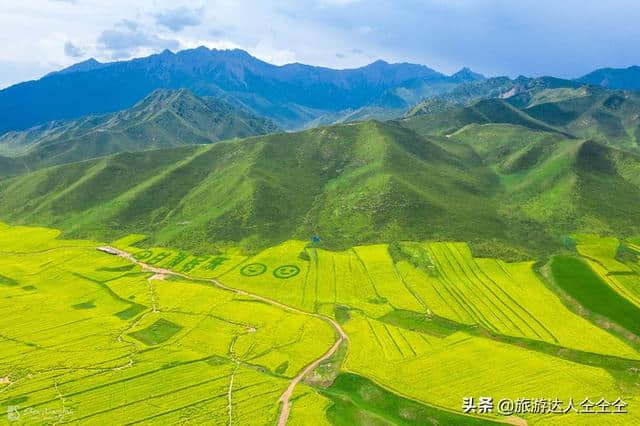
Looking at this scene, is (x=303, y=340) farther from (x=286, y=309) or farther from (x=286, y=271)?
(x=286, y=271)

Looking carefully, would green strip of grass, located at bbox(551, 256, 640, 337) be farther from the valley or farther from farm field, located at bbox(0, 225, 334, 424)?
farm field, located at bbox(0, 225, 334, 424)

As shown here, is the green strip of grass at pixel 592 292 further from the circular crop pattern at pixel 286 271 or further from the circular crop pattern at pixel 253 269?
the circular crop pattern at pixel 253 269

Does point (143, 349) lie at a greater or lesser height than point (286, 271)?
lesser

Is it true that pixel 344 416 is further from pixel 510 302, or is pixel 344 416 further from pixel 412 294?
pixel 510 302

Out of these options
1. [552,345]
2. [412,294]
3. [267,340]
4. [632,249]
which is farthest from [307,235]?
[632,249]

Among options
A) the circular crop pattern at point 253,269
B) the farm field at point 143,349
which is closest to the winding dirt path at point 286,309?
the farm field at point 143,349

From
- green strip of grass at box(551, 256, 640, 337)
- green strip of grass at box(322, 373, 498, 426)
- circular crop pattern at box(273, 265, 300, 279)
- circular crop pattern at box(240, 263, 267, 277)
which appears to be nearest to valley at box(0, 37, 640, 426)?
green strip of grass at box(322, 373, 498, 426)

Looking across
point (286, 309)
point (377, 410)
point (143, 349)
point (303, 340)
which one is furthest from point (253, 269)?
point (377, 410)
